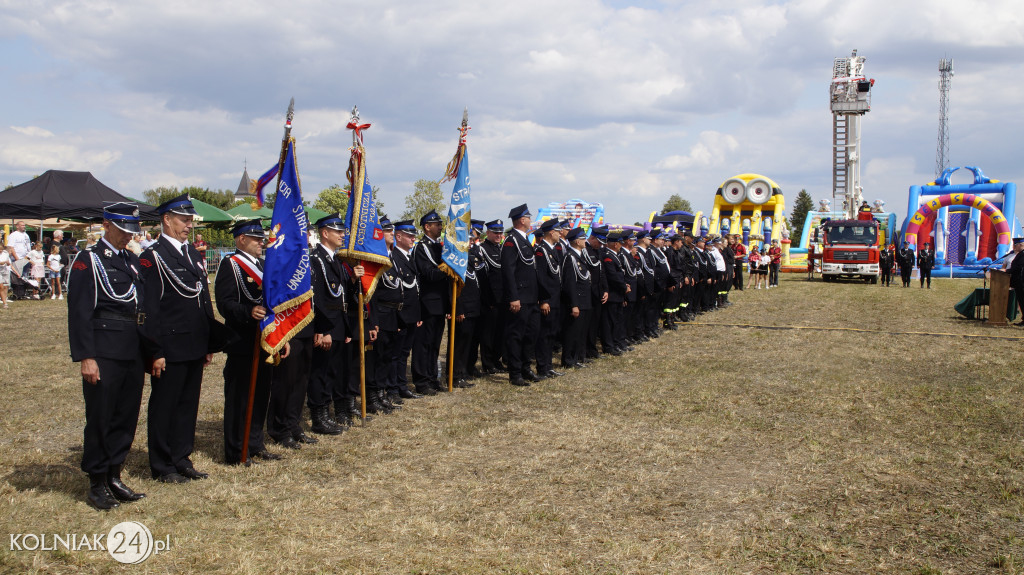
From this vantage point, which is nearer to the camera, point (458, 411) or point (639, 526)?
point (639, 526)

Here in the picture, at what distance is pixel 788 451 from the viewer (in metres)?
5.80

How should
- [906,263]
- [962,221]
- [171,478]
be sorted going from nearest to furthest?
1. [171,478]
2. [906,263]
3. [962,221]

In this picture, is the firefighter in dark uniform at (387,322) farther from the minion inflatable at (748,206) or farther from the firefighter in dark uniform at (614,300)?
the minion inflatable at (748,206)

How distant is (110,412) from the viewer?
14.8 ft

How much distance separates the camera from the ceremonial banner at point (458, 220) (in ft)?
26.2

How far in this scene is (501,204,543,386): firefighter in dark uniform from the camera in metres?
8.54

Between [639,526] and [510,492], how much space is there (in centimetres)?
92

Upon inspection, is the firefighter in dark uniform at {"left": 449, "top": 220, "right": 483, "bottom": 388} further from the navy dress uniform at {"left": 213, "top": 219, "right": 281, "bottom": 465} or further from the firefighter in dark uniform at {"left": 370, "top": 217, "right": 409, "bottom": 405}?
the navy dress uniform at {"left": 213, "top": 219, "right": 281, "bottom": 465}

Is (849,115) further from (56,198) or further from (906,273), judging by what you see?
(56,198)

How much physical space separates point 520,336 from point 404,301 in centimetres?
177

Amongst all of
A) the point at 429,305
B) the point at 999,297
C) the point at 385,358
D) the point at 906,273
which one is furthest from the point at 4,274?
the point at 906,273

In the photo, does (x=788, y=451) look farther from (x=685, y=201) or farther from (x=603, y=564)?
(x=685, y=201)

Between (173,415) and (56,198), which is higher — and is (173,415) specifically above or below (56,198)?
below

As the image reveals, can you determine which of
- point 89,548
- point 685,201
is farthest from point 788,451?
point 685,201
